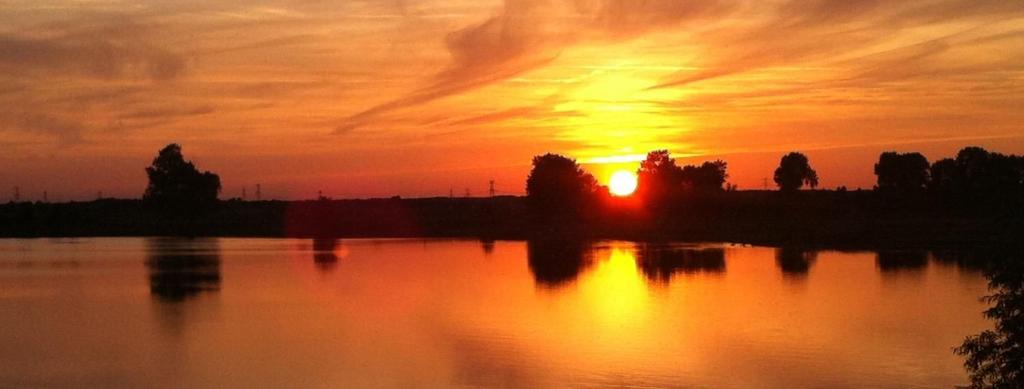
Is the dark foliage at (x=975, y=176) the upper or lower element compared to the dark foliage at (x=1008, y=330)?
upper

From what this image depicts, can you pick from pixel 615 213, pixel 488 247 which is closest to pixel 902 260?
pixel 488 247

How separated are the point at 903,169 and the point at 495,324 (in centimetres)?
12778

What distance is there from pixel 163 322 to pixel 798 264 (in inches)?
1247

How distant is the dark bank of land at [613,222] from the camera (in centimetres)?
7719

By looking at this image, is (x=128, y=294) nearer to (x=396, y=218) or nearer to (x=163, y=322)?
(x=163, y=322)

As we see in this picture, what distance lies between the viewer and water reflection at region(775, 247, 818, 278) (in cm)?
→ 4775

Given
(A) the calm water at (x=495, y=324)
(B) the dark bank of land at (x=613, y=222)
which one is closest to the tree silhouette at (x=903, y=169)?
(B) the dark bank of land at (x=613, y=222)

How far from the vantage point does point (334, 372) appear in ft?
72.5

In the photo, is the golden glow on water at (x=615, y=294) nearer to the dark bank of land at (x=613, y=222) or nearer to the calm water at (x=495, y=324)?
the calm water at (x=495, y=324)

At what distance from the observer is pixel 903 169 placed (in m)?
146

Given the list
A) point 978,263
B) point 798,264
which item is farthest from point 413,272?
point 978,263

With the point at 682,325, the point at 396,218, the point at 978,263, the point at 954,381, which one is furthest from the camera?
the point at 396,218

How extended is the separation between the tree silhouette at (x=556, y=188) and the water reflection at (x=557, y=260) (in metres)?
37.3

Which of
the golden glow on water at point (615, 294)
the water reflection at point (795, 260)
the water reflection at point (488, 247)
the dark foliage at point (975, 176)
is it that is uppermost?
the dark foliage at point (975, 176)
